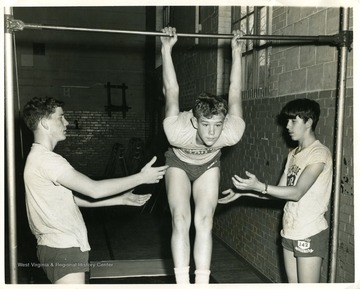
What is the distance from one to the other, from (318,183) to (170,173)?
3.64ft

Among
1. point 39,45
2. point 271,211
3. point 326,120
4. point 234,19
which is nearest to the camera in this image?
point 326,120

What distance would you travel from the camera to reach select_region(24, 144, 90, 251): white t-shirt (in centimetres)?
243

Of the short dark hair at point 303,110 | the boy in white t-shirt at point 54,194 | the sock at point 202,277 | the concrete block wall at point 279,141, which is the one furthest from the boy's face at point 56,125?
the concrete block wall at point 279,141

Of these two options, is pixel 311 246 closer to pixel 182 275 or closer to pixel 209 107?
pixel 182 275

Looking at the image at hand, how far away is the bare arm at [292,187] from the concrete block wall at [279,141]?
1.03 ft

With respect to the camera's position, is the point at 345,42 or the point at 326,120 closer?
the point at 345,42

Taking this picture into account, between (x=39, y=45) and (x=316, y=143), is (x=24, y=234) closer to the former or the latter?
(x=316, y=143)

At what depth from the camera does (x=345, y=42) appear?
2721 millimetres

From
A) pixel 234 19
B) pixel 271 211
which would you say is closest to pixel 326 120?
pixel 271 211

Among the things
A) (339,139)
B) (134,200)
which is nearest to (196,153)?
(134,200)

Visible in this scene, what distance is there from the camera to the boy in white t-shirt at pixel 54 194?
2.42m

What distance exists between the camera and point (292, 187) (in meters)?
2.63

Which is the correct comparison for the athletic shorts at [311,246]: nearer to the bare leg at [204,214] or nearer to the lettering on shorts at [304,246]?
the lettering on shorts at [304,246]

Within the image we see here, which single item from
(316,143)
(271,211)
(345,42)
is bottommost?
(271,211)
